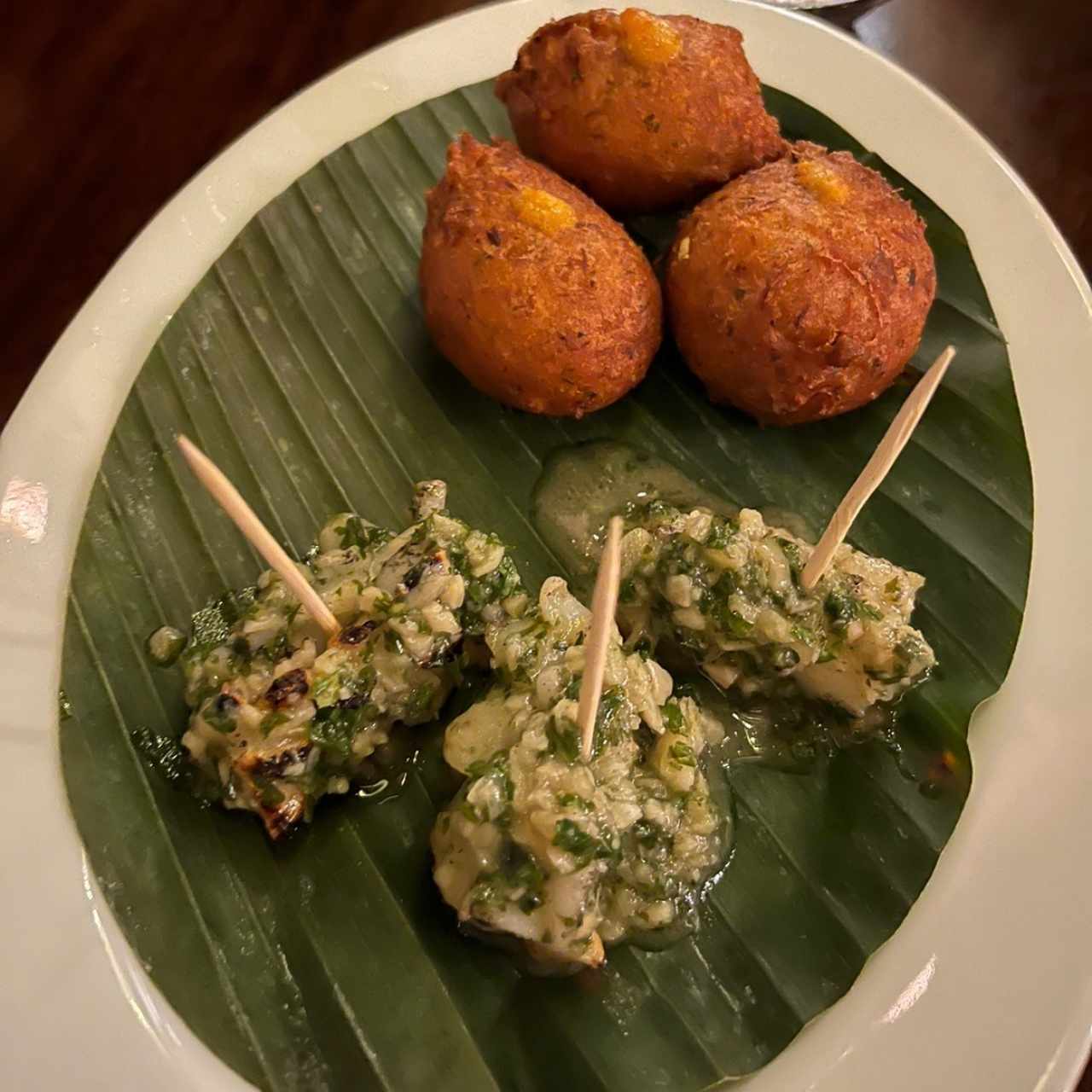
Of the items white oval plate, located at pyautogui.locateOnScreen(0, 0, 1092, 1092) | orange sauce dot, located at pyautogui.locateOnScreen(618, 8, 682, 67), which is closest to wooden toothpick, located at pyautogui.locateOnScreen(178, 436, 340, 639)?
white oval plate, located at pyautogui.locateOnScreen(0, 0, 1092, 1092)

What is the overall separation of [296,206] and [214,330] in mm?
449

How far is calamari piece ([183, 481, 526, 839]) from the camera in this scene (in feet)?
5.51

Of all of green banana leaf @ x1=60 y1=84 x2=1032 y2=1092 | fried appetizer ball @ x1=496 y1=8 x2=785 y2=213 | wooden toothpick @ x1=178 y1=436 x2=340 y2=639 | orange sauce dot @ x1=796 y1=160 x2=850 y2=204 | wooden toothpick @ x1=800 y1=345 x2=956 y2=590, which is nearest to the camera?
wooden toothpick @ x1=178 y1=436 x2=340 y2=639

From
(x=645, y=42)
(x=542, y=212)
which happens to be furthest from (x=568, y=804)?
(x=645, y=42)

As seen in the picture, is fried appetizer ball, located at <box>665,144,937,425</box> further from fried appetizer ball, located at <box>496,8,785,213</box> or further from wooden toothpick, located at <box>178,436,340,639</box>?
wooden toothpick, located at <box>178,436,340,639</box>

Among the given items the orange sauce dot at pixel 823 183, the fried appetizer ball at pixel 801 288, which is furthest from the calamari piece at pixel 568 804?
the orange sauce dot at pixel 823 183

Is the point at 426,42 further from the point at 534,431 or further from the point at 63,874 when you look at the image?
the point at 63,874

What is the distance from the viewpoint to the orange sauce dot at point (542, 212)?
81.3 inches

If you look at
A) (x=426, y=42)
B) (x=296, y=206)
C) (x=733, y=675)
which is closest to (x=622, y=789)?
(x=733, y=675)

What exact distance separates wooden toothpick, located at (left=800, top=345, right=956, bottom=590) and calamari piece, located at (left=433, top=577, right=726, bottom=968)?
0.38m

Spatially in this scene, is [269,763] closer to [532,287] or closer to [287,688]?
[287,688]

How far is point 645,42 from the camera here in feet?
7.18

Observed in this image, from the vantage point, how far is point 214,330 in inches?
91.7

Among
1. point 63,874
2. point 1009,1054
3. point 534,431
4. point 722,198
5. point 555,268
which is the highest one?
point 722,198
